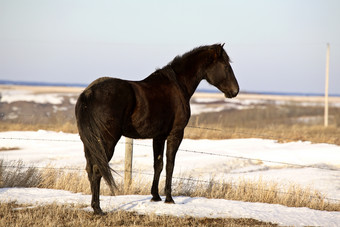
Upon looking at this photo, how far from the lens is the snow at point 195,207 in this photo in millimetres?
6566

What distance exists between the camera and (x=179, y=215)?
642cm

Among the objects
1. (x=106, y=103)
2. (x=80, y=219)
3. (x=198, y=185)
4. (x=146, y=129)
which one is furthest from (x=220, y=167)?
(x=80, y=219)

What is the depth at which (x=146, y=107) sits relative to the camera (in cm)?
655

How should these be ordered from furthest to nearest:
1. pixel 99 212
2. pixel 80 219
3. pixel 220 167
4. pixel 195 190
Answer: pixel 220 167, pixel 195 190, pixel 99 212, pixel 80 219

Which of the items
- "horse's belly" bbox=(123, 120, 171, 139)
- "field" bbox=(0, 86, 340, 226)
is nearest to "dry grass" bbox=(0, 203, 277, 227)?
"field" bbox=(0, 86, 340, 226)

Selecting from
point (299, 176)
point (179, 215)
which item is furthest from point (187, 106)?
point (299, 176)

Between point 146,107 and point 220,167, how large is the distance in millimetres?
7816

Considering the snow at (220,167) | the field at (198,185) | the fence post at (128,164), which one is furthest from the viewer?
the fence post at (128,164)

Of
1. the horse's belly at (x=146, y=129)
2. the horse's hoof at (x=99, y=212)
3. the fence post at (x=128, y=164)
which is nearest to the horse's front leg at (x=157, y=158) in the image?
the horse's belly at (x=146, y=129)

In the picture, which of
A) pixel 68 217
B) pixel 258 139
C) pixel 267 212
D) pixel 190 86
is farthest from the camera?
pixel 258 139

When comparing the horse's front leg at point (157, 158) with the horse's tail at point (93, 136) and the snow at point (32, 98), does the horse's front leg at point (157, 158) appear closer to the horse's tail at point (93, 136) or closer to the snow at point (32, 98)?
the horse's tail at point (93, 136)

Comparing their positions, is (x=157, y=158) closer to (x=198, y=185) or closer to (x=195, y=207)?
(x=195, y=207)

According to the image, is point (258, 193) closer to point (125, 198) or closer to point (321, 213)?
point (321, 213)

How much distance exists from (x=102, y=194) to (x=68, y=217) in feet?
5.88
